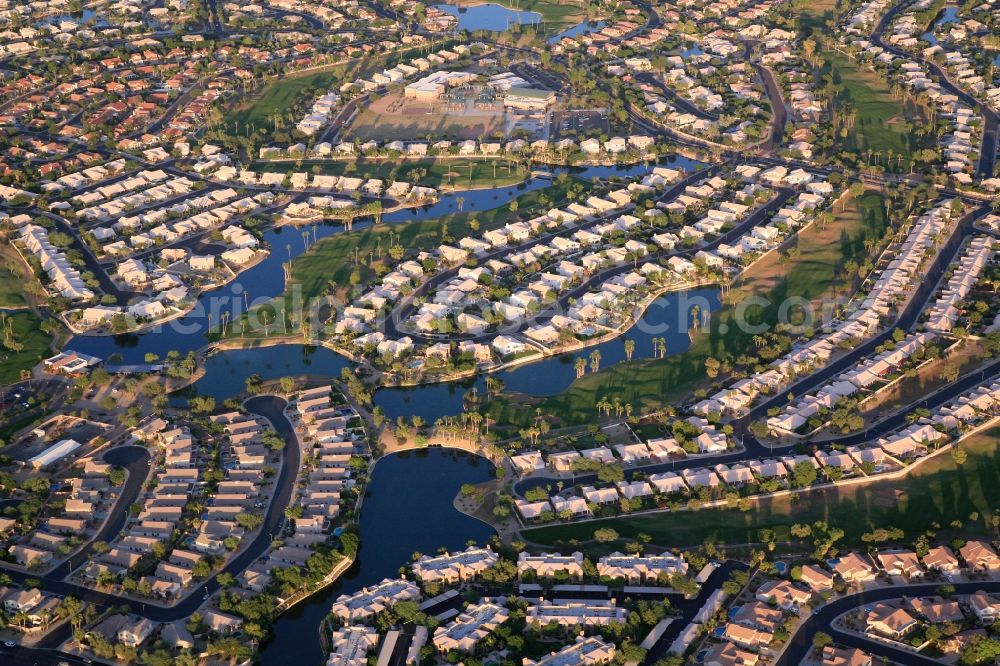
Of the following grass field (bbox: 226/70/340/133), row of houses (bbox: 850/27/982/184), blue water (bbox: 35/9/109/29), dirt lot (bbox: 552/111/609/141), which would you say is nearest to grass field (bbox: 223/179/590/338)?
dirt lot (bbox: 552/111/609/141)

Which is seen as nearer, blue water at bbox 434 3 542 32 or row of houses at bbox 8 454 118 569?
row of houses at bbox 8 454 118 569

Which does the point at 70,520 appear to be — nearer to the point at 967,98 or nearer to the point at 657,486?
the point at 657,486

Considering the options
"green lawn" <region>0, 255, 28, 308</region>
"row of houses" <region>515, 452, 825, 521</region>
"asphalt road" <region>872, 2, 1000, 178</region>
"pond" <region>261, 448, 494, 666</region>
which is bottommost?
"pond" <region>261, 448, 494, 666</region>

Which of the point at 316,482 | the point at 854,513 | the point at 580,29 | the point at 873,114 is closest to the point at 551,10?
the point at 580,29

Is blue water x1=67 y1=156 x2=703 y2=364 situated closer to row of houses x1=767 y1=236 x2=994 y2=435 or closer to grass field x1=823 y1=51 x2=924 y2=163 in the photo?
grass field x1=823 y1=51 x2=924 y2=163

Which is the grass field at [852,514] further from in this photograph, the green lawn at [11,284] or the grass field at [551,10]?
the grass field at [551,10]

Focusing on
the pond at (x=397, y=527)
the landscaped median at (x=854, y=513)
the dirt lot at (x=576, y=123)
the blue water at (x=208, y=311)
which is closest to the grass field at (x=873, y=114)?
the dirt lot at (x=576, y=123)
